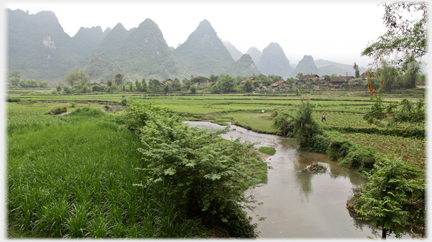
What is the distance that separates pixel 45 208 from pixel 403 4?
1098cm

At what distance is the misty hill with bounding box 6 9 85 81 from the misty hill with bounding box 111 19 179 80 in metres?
41.7

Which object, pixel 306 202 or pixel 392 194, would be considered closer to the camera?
pixel 392 194

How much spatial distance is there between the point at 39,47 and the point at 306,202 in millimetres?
205063

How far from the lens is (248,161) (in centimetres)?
587

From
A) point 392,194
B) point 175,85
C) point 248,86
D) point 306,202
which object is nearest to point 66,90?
point 175,85

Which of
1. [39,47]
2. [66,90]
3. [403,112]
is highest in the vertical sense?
[39,47]

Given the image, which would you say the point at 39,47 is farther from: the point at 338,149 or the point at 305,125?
the point at 338,149

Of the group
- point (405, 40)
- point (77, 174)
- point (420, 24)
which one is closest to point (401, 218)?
point (405, 40)

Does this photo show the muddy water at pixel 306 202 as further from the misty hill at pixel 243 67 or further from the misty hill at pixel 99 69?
the misty hill at pixel 243 67

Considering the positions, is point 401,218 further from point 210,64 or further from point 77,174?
point 210,64

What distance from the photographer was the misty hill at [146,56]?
15475 centimetres

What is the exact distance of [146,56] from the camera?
170 meters

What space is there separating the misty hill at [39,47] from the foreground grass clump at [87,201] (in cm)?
16960

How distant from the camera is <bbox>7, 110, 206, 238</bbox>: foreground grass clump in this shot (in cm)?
411
